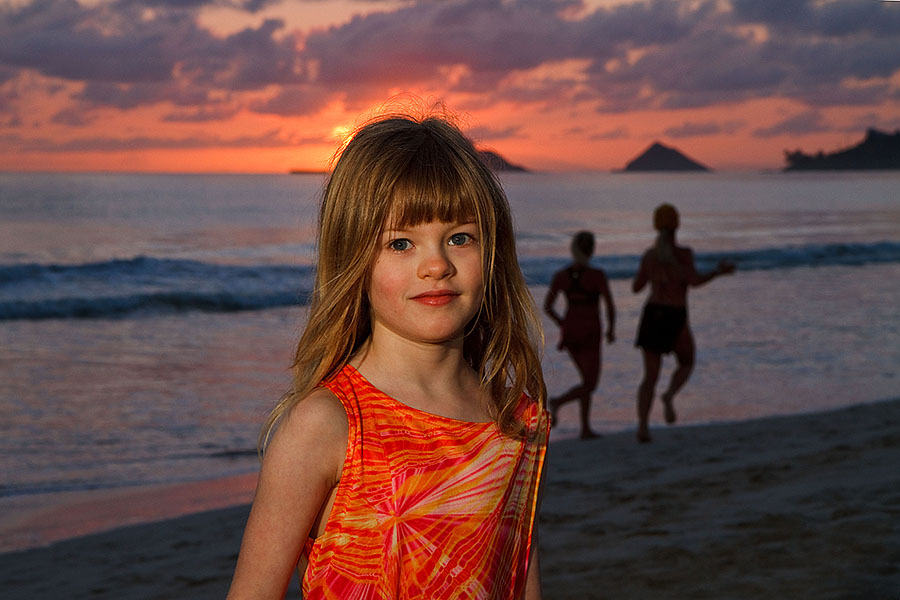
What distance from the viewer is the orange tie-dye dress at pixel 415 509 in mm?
1716

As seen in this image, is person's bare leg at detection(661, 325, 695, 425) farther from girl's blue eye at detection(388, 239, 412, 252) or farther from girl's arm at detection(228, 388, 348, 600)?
girl's arm at detection(228, 388, 348, 600)

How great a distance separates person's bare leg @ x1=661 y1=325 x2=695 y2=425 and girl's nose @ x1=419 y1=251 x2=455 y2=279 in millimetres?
6833

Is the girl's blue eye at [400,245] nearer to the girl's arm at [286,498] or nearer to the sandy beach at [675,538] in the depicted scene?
the girl's arm at [286,498]

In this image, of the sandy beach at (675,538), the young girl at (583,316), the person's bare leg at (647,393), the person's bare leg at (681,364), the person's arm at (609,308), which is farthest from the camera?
the person's arm at (609,308)

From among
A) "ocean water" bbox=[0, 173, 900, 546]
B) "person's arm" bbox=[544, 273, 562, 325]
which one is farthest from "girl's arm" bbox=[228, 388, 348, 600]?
"person's arm" bbox=[544, 273, 562, 325]

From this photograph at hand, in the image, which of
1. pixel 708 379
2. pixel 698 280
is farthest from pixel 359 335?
pixel 708 379

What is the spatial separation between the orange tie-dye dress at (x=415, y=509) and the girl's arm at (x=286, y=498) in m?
0.05

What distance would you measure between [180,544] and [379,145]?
463 cm

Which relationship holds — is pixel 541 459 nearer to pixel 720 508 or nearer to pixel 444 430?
pixel 444 430

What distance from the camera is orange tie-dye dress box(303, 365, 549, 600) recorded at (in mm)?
1716

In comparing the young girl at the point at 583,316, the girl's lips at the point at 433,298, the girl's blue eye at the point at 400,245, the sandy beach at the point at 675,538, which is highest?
the girl's blue eye at the point at 400,245

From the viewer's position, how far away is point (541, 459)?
2.02 meters

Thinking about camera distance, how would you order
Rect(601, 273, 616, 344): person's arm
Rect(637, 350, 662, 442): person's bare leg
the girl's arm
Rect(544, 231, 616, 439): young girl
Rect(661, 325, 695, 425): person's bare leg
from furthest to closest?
Rect(601, 273, 616, 344): person's arm
Rect(544, 231, 616, 439): young girl
Rect(661, 325, 695, 425): person's bare leg
Rect(637, 350, 662, 442): person's bare leg
the girl's arm

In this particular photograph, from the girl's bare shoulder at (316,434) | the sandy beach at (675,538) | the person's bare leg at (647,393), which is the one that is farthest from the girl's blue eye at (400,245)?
the person's bare leg at (647,393)
